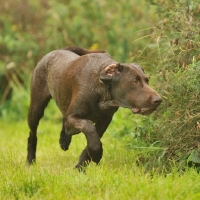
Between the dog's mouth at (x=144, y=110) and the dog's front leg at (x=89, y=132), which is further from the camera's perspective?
the dog's front leg at (x=89, y=132)

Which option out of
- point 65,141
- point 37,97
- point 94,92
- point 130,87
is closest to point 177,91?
point 130,87

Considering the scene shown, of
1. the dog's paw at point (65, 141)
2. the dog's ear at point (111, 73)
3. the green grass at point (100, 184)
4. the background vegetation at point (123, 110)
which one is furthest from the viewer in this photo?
the dog's paw at point (65, 141)

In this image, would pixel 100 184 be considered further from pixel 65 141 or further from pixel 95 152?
pixel 65 141

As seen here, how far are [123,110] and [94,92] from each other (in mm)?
3848

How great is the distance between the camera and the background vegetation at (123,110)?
18.0ft

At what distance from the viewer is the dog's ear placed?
5.89 meters

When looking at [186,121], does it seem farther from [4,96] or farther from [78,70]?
[4,96]

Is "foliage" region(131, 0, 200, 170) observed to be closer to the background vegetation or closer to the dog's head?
the background vegetation

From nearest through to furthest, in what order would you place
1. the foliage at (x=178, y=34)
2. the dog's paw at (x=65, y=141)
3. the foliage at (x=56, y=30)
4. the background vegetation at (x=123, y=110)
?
the background vegetation at (x=123, y=110) < the foliage at (x=178, y=34) < the dog's paw at (x=65, y=141) < the foliage at (x=56, y=30)

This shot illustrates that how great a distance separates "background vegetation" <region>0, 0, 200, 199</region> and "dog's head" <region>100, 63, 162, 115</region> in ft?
A: 1.26

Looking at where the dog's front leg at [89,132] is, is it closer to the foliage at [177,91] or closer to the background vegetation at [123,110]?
the background vegetation at [123,110]

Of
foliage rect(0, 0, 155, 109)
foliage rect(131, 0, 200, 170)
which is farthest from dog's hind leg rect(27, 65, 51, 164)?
foliage rect(0, 0, 155, 109)

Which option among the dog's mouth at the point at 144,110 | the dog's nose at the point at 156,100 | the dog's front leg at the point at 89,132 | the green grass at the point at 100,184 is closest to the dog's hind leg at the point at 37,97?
the green grass at the point at 100,184

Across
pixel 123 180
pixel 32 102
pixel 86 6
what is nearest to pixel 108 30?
pixel 86 6
